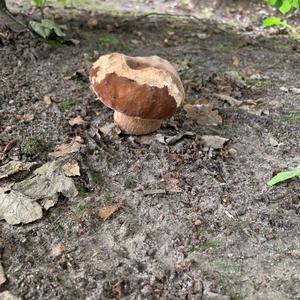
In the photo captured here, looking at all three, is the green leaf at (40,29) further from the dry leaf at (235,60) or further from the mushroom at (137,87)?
the dry leaf at (235,60)

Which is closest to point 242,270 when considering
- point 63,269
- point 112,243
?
point 112,243

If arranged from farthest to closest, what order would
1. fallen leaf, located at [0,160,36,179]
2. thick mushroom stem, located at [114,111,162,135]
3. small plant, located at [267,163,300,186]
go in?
thick mushroom stem, located at [114,111,162,135]
fallen leaf, located at [0,160,36,179]
small plant, located at [267,163,300,186]

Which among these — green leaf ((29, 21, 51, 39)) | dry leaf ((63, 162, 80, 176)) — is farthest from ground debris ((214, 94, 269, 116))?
green leaf ((29, 21, 51, 39))

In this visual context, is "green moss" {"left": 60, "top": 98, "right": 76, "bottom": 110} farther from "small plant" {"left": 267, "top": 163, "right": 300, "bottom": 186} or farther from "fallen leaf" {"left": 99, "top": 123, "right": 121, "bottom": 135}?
"small plant" {"left": 267, "top": 163, "right": 300, "bottom": 186}

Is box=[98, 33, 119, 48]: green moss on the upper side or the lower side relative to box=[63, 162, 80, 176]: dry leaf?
lower

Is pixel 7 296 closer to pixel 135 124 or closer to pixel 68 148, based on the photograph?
pixel 68 148
